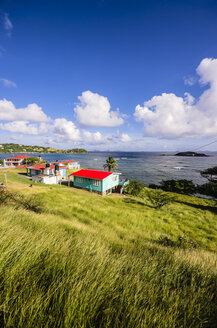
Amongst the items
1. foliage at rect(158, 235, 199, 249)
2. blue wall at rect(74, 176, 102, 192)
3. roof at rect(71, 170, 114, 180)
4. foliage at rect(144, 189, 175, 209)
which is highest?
roof at rect(71, 170, 114, 180)

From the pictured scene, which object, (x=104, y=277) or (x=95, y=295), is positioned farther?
(x=104, y=277)

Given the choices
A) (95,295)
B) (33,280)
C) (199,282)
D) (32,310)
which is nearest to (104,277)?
(95,295)

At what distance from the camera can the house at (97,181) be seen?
1081 inches

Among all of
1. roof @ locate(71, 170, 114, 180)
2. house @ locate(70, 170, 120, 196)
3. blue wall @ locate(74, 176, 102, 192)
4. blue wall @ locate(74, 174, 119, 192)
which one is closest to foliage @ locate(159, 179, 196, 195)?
blue wall @ locate(74, 174, 119, 192)

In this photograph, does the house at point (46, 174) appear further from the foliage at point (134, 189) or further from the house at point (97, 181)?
the foliage at point (134, 189)

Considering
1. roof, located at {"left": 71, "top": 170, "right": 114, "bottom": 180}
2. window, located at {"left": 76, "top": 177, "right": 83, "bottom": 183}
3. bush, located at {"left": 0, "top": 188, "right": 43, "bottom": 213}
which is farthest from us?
window, located at {"left": 76, "top": 177, "right": 83, "bottom": 183}

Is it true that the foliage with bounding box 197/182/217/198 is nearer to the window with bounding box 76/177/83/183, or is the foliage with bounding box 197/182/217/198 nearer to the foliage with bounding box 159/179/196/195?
the foliage with bounding box 159/179/196/195

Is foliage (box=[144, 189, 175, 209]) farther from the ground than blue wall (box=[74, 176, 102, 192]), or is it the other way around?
blue wall (box=[74, 176, 102, 192])

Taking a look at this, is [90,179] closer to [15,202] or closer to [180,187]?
[15,202]

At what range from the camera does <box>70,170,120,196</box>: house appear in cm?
2747

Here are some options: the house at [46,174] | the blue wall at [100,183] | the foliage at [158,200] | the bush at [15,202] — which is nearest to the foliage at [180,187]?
the foliage at [158,200]

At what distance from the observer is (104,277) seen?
1.92 metres

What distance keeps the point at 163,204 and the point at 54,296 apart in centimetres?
2151

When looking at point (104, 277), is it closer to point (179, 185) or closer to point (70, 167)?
point (179, 185)
